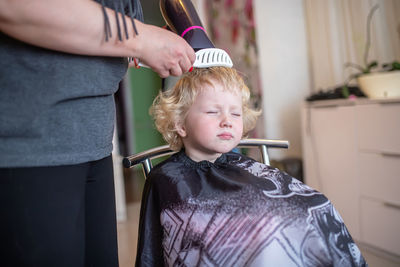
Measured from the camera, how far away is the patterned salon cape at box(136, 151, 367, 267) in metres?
0.78

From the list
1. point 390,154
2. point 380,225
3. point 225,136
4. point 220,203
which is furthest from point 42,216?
point 380,225

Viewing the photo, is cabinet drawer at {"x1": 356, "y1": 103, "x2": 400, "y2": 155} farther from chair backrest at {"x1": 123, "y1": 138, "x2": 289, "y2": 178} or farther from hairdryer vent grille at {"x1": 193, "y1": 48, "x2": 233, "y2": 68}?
hairdryer vent grille at {"x1": 193, "y1": 48, "x2": 233, "y2": 68}

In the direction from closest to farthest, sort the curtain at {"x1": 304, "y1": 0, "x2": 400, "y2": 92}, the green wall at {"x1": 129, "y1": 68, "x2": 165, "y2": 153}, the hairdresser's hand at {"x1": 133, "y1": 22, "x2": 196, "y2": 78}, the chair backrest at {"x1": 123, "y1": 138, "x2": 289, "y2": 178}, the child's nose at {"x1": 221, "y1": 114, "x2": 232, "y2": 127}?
the hairdresser's hand at {"x1": 133, "y1": 22, "x2": 196, "y2": 78} < the child's nose at {"x1": 221, "y1": 114, "x2": 232, "y2": 127} < the chair backrest at {"x1": 123, "y1": 138, "x2": 289, "y2": 178} < the curtain at {"x1": 304, "y1": 0, "x2": 400, "y2": 92} < the green wall at {"x1": 129, "y1": 68, "x2": 165, "y2": 153}

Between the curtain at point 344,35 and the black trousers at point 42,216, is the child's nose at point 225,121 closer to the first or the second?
the black trousers at point 42,216

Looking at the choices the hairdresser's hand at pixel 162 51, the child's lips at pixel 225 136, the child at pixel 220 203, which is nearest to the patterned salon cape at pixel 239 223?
the child at pixel 220 203

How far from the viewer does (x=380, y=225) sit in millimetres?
1820

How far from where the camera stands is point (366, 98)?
1.90 metres

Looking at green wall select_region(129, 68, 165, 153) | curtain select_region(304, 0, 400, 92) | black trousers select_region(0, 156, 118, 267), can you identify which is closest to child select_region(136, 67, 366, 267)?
black trousers select_region(0, 156, 118, 267)

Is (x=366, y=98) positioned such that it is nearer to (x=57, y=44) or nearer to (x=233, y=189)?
(x=233, y=189)

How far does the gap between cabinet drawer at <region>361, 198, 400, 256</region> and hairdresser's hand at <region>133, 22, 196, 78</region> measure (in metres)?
1.59

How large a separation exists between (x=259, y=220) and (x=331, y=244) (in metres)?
0.17

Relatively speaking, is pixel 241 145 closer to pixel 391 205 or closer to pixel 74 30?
pixel 74 30

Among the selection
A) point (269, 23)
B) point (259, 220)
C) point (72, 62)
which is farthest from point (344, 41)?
point (72, 62)

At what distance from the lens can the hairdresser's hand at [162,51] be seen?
23.5 inches
